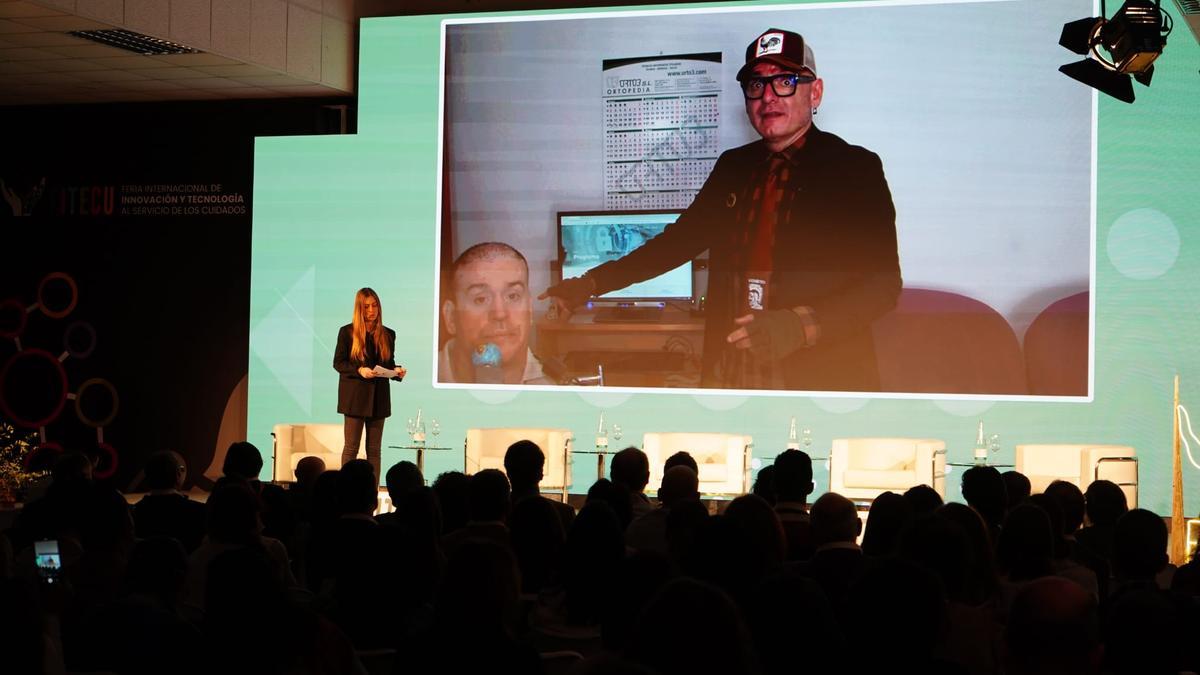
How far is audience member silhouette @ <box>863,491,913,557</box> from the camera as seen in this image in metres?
3.67

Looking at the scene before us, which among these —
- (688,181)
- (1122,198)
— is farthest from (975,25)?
(688,181)

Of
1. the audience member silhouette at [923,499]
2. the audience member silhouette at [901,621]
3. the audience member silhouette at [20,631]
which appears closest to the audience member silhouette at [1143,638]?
the audience member silhouette at [901,621]

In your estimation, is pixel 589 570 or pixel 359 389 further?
pixel 359 389

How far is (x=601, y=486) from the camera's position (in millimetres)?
4379

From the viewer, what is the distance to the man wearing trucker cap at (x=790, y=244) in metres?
9.06

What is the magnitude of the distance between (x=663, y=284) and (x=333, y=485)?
5.33 meters

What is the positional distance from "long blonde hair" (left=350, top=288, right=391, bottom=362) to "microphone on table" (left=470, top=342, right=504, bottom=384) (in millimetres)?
1229

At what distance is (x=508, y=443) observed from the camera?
904 cm

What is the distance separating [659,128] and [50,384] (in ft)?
18.3

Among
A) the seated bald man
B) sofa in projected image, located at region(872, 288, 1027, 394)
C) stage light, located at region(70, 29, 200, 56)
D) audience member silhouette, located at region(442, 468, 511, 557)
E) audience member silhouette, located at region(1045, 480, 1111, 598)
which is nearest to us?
audience member silhouette, located at region(442, 468, 511, 557)

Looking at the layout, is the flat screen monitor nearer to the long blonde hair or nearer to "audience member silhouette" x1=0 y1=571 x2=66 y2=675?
the long blonde hair

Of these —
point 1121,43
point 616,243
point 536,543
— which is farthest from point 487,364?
point 536,543

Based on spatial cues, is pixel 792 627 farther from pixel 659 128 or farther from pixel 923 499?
pixel 659 128

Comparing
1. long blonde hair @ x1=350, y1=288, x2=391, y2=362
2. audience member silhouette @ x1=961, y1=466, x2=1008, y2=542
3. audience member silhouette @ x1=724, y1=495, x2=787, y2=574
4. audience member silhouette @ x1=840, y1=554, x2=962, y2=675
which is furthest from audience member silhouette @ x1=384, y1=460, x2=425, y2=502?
long blonde hair @ x1=350, y1=288, x2=391, y2=362
